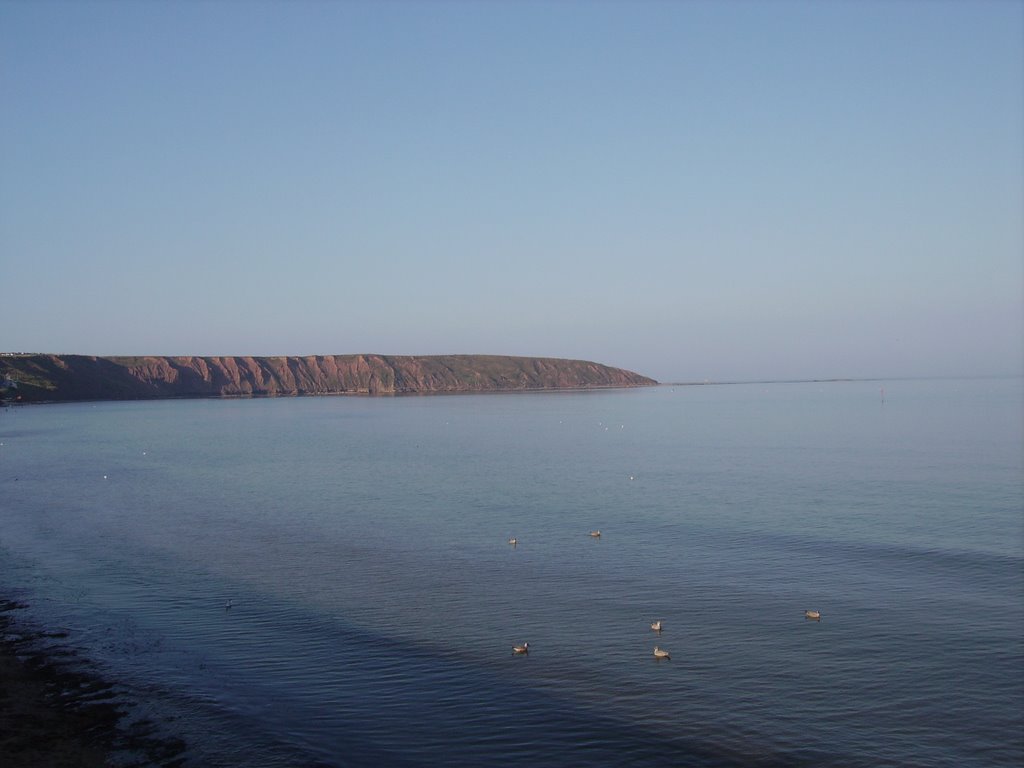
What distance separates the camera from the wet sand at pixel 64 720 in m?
12.4

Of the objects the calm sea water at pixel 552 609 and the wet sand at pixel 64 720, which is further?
the calm sea water at pixel 552 609

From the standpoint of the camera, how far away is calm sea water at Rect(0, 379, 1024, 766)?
45.3ft

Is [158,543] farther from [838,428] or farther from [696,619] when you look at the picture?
[838,428]

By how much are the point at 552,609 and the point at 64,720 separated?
10769 mm

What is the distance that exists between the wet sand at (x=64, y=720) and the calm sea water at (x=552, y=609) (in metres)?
0.53

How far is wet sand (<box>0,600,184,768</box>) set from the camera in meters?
12.4

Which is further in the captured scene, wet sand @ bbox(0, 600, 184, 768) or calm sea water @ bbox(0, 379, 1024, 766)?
calm sea water @ bbox(0, 379, 1024, 766)

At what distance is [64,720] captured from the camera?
13.8 metres

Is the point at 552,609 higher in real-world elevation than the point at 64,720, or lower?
higher

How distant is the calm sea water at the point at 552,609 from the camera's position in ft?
45.3

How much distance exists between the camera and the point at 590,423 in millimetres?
95438

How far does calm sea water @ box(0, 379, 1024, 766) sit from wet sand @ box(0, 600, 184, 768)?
0.53 metres

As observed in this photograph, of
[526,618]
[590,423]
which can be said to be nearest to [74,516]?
[526,618]

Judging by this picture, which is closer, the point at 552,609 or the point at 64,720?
the point at 64,720
